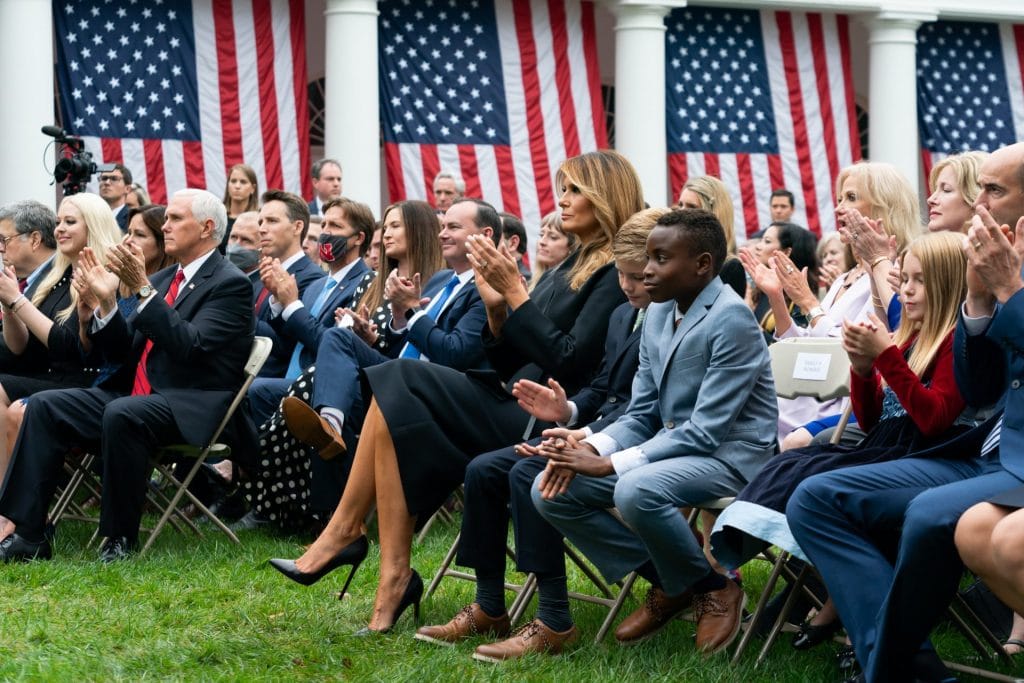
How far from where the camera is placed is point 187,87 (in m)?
16.3

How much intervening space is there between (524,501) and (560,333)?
0.82 m

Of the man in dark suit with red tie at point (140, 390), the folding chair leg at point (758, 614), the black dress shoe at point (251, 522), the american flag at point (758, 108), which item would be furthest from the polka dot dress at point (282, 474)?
the american flag at point (758, 108)

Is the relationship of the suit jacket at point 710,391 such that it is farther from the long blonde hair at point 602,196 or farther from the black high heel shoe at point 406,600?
the black high heel shoe at point 406,600

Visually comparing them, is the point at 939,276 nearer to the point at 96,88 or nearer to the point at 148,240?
the point at 148,240

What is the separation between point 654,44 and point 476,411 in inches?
554

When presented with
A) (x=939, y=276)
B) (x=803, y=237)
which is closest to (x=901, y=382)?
(x=939, y=276)

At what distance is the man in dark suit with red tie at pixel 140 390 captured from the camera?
23.1 ft

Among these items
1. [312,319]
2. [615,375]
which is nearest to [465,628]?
[615,375]

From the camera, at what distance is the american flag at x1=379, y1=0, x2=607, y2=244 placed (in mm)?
17469

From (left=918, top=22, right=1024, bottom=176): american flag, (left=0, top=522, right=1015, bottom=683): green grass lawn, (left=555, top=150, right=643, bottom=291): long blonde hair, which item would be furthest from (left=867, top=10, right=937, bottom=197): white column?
(left=555, top=150, right=643, bottom=291): long blonde hair

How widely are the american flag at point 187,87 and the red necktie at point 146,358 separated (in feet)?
→ 26.4

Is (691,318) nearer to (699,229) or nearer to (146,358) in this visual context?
(699,229)

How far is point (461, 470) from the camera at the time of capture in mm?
5672

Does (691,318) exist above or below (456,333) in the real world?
above
